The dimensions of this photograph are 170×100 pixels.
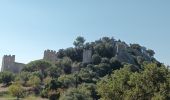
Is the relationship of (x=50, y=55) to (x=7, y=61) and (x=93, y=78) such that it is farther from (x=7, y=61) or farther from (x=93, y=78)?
(x=93, y=78)

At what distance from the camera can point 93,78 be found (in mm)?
95062

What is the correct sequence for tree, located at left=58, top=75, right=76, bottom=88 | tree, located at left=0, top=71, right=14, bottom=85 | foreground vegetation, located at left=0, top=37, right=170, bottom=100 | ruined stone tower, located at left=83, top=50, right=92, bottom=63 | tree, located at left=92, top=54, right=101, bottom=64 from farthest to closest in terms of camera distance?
ruined stone tower, located at left=83, top=50, right=92, bottom=63, tree, located at left=92, top=54, right=101, bottom=64, tree, located at left=0, top=71, right=14, bottom=85, tree, located at left=58, top=75, right=76, bottom=88, foreground vegetation, located at left=0, top=37, right=170, bottom=100

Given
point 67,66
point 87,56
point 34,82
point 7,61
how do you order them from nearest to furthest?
point 34,82 < point 67,66 < point 87,56 < point 7,61

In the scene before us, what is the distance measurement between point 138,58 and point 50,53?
989 inches

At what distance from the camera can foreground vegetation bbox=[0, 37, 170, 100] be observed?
116 ft

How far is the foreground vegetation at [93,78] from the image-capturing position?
1393 inches

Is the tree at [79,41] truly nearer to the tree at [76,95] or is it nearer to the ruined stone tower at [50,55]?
the ruined stone tower at [50,55]

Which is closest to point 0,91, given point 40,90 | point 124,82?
point 40,90

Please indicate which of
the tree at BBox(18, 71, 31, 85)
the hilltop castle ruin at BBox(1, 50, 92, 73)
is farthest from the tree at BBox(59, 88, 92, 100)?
the hilltop castle ruin at BBox(1, 50, 92, 73)

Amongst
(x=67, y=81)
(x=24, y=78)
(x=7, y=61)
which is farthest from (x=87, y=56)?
(x=67, y=81)

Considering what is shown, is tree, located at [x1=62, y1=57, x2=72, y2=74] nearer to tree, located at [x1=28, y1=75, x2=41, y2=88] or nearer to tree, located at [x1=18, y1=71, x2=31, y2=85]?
tree, located at [x1=18, y1=71, x2=31, y2=85]

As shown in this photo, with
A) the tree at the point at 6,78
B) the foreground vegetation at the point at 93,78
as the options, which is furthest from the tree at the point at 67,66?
the tree at the point at 6,78

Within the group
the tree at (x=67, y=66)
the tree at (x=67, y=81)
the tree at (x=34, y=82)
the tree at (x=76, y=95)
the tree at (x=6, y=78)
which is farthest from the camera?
the tree at (x=67, y=66)

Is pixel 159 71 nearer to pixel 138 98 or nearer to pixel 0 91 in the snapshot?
pixel 138 98
